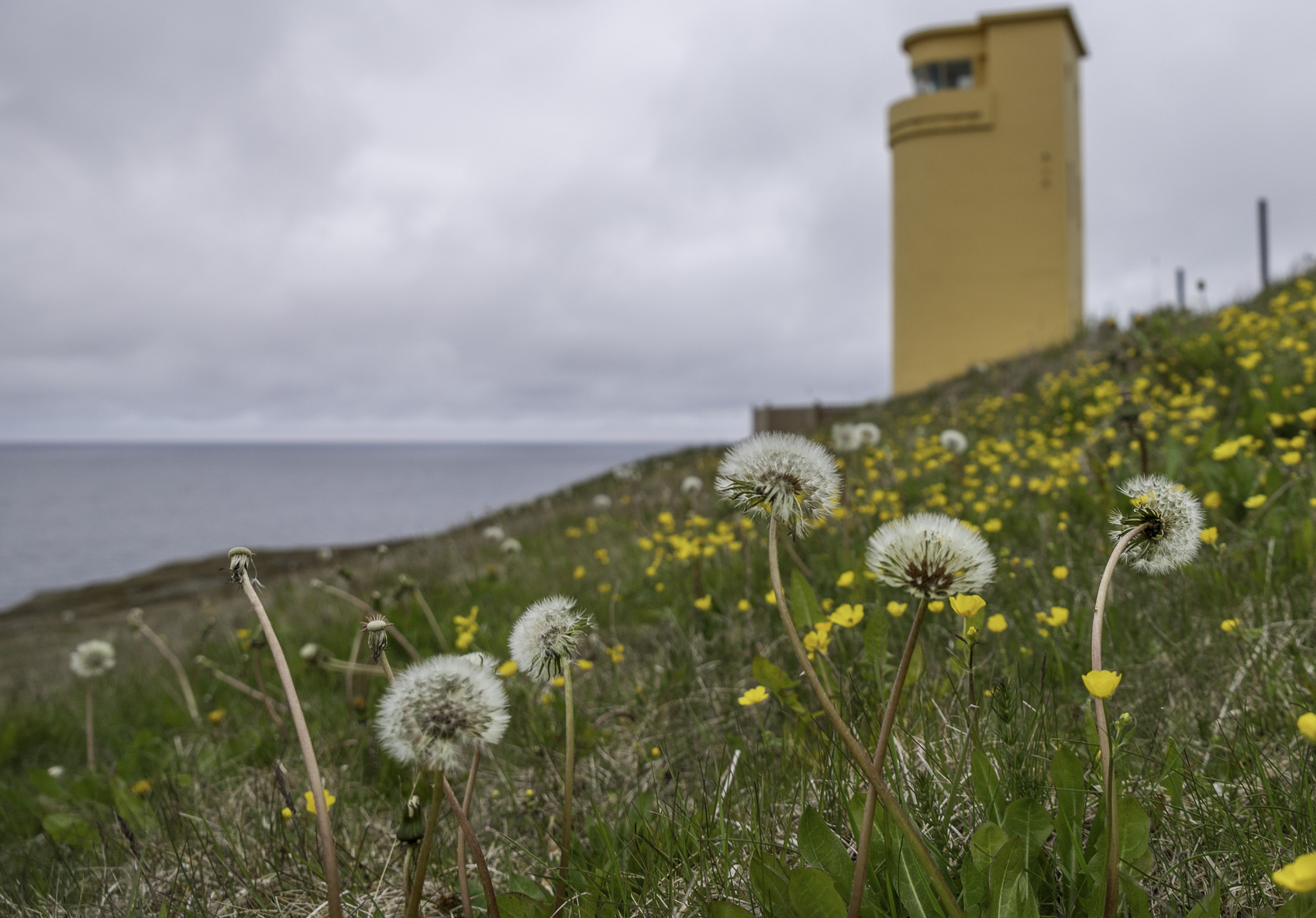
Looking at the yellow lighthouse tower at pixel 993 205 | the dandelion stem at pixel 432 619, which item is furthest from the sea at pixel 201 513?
the yellow lighthouse tower at pixel 993 205

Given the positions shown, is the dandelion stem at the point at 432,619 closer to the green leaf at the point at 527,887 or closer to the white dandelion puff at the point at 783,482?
the green leaf at the point at 527,887

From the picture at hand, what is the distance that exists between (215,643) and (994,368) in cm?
1147

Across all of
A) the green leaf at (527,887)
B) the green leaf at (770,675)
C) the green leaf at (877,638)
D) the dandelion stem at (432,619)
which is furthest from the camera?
the dandelion stem at (432,619)

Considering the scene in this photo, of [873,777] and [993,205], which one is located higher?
[993,205]

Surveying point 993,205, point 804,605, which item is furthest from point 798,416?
point 804,605

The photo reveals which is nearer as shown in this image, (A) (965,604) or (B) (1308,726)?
(B) (1308,726)

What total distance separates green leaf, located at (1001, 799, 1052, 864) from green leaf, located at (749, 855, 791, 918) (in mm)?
436

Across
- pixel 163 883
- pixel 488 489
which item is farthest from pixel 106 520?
pixel 163 883

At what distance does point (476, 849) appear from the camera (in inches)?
51.8

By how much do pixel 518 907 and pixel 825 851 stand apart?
0.59 metres

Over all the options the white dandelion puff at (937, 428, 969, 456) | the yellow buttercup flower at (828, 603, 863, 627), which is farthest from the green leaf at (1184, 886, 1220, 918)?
the white dandelion puff at (937, 428, 969, 456)

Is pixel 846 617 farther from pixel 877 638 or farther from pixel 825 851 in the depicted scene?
pixel 825 851

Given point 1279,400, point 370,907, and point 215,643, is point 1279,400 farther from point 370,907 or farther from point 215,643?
point 215,643

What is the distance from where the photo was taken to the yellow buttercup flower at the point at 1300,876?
0.73 m
